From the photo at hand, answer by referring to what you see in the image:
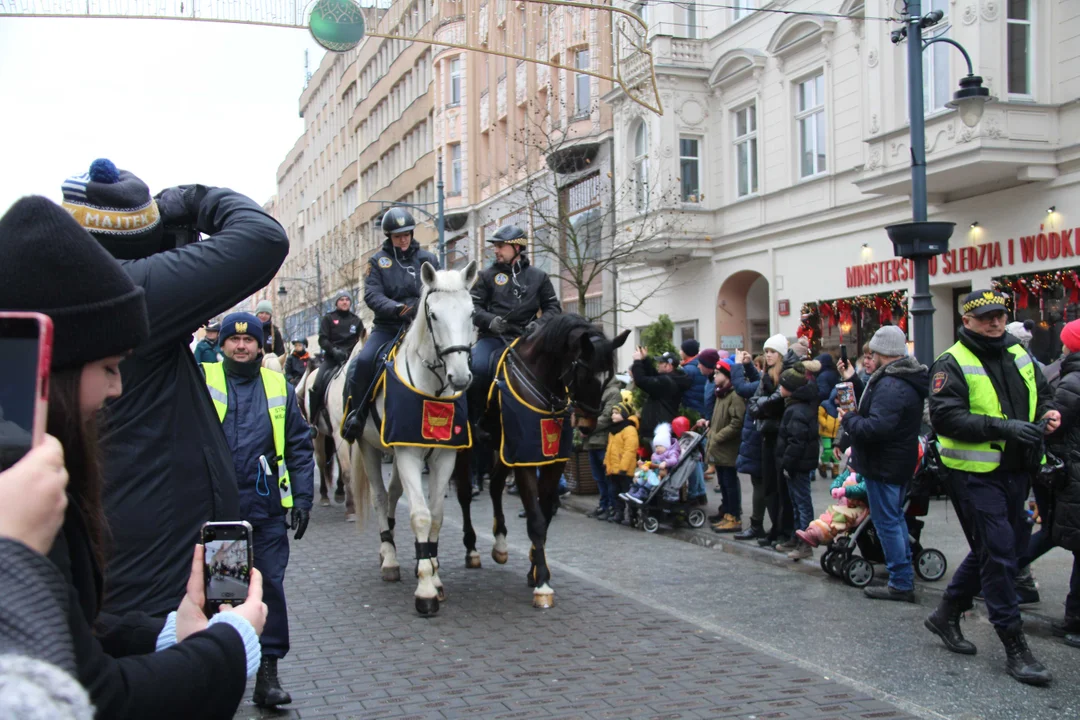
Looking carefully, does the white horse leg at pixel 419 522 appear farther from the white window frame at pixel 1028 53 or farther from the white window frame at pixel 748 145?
the white window frame at pixel 748 145

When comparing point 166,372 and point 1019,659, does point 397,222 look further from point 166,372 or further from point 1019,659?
point 166,372

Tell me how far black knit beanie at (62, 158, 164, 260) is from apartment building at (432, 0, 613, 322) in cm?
1775

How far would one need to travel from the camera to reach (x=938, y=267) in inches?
725

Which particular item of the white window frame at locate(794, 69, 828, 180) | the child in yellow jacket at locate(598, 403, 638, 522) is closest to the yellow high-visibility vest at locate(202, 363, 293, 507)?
the child in yellow jacket at locate(598, 403, 638, 522)

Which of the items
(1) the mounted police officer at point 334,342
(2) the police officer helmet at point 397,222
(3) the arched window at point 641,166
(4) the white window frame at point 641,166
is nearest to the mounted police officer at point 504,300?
(2) the police officer helmet at point 397,222

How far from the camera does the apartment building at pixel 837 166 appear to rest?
1634 cm

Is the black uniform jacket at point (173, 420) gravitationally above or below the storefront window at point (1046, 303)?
below

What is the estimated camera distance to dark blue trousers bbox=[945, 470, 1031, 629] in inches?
232

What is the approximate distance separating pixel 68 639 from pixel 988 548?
18.8 ft

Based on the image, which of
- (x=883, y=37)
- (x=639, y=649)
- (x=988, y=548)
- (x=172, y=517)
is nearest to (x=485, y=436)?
(x=639, y=649)

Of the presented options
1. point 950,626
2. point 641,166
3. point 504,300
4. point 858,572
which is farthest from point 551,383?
point 641,166

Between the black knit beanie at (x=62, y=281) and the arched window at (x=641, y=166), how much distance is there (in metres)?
23.6

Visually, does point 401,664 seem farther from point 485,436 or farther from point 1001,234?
point 1001,234

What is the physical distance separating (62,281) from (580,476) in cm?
1346
